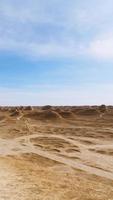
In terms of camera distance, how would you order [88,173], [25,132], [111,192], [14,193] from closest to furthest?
[14,193]
[111,192]
[88,173]
[25,132]

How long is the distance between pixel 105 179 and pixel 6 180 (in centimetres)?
477

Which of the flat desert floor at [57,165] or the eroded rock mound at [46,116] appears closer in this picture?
the flat desert floor at [57,165]

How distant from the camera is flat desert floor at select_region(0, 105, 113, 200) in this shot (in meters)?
13.9

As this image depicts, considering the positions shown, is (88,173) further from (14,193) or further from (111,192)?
(14,193)

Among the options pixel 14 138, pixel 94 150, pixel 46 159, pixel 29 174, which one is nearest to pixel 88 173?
pixel 29 174

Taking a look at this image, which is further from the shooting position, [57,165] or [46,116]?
[46,116]

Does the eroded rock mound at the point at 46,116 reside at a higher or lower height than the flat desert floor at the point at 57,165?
higher

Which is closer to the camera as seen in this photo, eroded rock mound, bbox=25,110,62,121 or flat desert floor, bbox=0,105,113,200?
flat desert floor, bbox=0,105,113,200

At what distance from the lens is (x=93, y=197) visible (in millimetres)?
13461

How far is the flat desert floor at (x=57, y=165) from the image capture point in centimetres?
1391

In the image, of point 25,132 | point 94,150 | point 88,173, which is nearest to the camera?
point 88,173

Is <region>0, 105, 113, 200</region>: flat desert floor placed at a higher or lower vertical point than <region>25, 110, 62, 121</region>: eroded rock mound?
lower

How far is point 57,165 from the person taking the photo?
835 inches

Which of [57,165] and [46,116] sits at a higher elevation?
[46,116]
